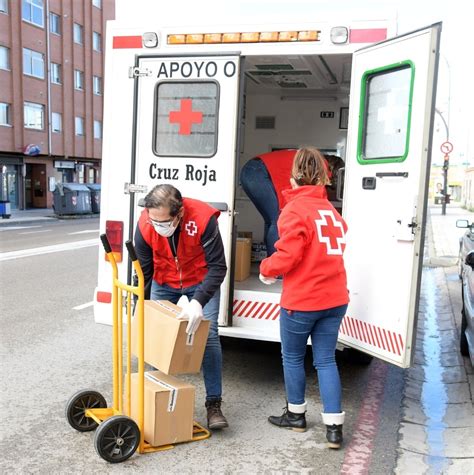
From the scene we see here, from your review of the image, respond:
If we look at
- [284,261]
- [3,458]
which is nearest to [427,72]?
[284,261]

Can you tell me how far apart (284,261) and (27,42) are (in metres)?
33.2

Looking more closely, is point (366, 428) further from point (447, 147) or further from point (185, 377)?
point (447, 147)

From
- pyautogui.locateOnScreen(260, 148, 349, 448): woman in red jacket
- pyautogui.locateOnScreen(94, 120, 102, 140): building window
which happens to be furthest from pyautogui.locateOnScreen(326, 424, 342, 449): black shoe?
pyautogui.locateOnScreen(94, 120, 102, 140): building window

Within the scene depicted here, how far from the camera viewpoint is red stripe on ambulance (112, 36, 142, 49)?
4648 millimetres

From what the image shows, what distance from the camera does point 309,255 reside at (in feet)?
11.8

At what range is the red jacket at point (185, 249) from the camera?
3.78 metres

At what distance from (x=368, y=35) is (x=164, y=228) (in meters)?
2.05

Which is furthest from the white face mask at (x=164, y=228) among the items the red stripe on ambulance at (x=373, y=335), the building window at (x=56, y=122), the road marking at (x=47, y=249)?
the building window at (x=56, y=122)

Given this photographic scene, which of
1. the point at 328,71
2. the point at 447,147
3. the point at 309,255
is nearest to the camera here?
the point at 309,255

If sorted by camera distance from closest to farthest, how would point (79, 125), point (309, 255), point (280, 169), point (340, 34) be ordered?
point (309, 255)
point (340, 34)
point (280, 169)
point (79, 125)

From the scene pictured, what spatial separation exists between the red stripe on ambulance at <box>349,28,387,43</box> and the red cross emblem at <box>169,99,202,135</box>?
1.28 metres

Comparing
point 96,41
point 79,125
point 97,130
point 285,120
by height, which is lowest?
point 285,120

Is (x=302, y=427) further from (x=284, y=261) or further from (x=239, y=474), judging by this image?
(x=284, y=261)

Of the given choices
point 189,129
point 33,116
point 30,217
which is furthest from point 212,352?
point 33,116
